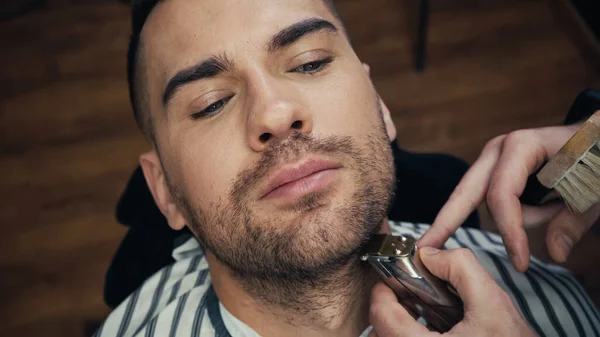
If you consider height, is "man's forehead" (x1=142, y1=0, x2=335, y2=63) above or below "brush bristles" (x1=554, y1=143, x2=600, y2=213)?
above

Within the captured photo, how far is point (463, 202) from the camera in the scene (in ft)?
3.19

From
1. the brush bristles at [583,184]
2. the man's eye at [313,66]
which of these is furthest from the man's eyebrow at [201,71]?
the brush bristles at [583,184]

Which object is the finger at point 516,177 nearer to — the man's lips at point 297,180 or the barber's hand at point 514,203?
the barber's hand at point 514,203

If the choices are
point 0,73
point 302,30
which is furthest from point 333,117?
point 0,73

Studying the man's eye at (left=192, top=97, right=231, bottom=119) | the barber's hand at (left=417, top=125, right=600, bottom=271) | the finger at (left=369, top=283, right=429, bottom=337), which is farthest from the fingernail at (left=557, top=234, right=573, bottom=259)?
the man's eye at (left=192, top=97, right=231, bottom=119)

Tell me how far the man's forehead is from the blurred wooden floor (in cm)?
122

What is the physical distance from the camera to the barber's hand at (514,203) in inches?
34.4

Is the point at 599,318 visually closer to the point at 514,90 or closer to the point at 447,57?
the point at 514,90

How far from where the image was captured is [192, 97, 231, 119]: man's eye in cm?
100

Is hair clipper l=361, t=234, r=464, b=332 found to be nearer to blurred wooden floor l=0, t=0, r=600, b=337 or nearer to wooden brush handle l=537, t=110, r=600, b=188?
wooden brush handle l=537, t=110, r=600, b=188

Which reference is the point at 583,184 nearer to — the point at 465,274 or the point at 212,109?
the point at 465,274

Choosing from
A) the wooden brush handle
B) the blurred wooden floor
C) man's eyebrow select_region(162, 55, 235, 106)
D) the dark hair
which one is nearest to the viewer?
the wooden brush handle

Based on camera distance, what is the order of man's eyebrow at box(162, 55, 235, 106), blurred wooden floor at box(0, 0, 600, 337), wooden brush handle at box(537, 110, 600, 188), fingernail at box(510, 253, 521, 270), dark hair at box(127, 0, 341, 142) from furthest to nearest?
blurred wooden floor at box(0, 0, 600, 337)
dark hair at box(127, 0, 341, 142)
man's eyebrow at box(162, 55, 235, 106)
fingernail at box(510, 253, 521, 270)
wooden brush handle at box(537, 110, 600, 188)

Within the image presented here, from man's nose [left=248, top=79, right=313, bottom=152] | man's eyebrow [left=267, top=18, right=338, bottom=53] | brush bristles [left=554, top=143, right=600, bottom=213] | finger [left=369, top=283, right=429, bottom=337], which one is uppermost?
man's eyebrow [left=267, top=18, right=338, bottom=53]
